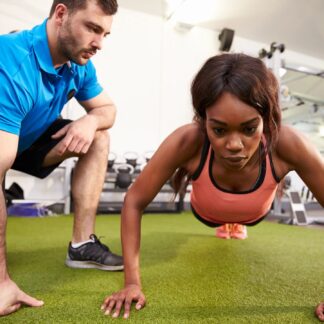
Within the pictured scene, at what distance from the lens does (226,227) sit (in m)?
1.96

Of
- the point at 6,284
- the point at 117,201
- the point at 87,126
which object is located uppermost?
the point at 87,126

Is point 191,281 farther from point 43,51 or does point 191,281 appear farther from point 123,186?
point 123,186

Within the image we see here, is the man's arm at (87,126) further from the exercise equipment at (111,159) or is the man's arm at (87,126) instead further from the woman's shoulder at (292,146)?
the exercise equipment at (111,159)

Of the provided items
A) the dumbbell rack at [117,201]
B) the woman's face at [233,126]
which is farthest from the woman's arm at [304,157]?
the dumbbell rack at [117,201]

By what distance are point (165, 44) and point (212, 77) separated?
4128mm

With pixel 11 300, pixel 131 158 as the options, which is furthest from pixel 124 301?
pixel 131 158

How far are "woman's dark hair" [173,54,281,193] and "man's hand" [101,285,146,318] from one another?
1.67ft

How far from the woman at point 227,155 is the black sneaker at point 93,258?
0.33 meters

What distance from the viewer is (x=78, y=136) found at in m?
1.21

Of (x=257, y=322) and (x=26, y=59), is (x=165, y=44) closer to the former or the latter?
(x=26, y=59)

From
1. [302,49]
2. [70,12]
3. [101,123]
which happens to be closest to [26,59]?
[70,12]

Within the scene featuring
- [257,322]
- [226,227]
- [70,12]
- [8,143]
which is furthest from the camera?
[226,227]

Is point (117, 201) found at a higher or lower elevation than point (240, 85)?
lower

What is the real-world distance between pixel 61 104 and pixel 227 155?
2.59 ft
